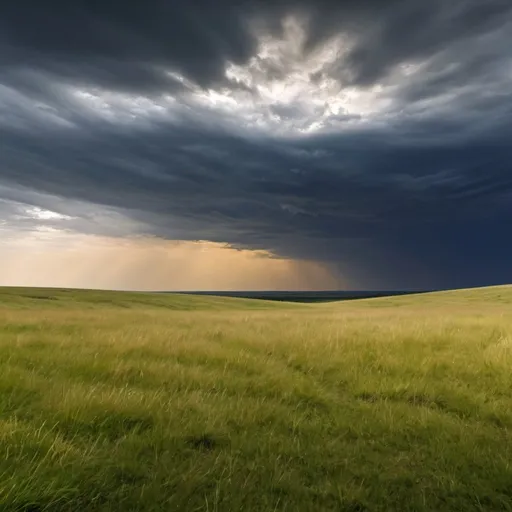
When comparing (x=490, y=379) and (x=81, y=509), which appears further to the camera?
(x=490, y=379)

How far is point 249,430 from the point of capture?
500 cm

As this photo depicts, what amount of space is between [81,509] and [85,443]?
1.16 meters

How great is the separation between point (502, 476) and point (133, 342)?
771 centimetres

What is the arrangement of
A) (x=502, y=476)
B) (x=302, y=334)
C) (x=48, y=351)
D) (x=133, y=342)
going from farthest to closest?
(x=302, y=334) → (x=133, y=342) → (x=48, y=351) → (x=502, y=476)

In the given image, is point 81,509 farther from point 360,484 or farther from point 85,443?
point 360,484

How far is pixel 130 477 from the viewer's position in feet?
12.5

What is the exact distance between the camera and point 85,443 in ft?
14.3

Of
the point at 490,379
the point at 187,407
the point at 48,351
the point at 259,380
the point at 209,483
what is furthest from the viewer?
the point at 48,351

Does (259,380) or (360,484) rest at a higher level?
(259,380)

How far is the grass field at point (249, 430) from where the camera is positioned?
142 inches

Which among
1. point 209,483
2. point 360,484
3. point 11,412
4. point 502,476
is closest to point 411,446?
point 502,476

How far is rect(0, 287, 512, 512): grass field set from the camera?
3.61 m

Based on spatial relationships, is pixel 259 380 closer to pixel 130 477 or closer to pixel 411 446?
pixel 411 446

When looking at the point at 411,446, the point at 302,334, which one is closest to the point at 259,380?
the point at 411,446
